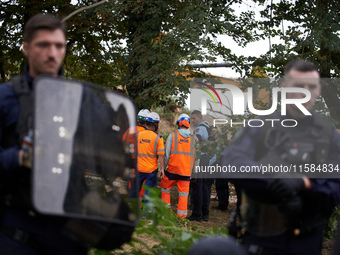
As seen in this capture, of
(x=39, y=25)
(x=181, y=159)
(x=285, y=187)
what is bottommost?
(x=181, y=159)

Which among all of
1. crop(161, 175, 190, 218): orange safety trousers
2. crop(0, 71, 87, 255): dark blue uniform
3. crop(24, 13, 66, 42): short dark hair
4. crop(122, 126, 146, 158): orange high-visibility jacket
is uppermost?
crop(24, 13, 66, 42): short dark hair

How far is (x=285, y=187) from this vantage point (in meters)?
2.33

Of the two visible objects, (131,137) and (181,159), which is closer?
(131,137)

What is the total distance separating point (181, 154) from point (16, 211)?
6.93 m

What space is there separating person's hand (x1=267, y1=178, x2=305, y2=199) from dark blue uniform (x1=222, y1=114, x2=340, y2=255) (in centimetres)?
5

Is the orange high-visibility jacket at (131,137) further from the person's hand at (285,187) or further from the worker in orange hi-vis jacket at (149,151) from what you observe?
the worker in orange hi-vis jacket at (149,151)

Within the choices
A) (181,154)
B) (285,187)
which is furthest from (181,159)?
(285,187)

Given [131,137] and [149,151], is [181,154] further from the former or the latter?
[131,137]

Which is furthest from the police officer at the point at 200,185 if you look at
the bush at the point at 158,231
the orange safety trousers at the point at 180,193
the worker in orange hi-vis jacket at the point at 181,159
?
the bush at the point at 158,231

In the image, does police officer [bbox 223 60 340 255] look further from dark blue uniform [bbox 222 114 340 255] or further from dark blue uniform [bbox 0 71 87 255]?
dark blue uniform [bbox 0 71 87 255]

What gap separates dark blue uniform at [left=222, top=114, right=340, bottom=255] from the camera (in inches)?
97.3

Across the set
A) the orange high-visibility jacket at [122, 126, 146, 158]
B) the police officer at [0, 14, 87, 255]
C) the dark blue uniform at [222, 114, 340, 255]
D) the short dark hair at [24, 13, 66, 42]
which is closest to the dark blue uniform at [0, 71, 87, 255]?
the police officer at [0, 14, 87, 255]

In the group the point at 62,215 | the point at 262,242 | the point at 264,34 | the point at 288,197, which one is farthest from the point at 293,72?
the point at 264,34

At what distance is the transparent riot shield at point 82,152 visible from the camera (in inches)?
84.0
